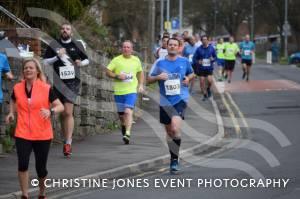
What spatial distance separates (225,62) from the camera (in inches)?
1202

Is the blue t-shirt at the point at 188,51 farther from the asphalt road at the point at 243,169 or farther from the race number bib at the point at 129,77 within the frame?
the race number bib at the point at 129,77

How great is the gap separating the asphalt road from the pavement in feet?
1.01

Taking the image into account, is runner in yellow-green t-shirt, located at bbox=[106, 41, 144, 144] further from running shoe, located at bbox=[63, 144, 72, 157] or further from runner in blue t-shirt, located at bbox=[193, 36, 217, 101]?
runner in blue t-shirt, located at bbox=[193, 36, 217, 101]

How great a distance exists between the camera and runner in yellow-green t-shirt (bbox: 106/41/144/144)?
562 inches

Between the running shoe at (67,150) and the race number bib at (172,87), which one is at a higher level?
the race number bib at (172,87)

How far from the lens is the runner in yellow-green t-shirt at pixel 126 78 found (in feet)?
46.9

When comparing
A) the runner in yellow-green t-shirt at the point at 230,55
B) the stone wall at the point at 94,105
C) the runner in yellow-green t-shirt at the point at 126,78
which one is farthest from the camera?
the runner in yellow-green t-shirt at the point at 230,55

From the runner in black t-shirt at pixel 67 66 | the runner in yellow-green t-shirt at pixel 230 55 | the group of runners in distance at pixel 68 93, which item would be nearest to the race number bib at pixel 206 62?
the runner in yellow-green t-shirt at pixel 230 55

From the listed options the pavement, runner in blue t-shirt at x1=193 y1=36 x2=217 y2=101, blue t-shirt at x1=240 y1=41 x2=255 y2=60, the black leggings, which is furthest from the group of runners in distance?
blue t-shirt at x1=240 y1=41 x2=255 y2=60

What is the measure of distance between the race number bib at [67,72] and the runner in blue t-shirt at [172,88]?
1593mm

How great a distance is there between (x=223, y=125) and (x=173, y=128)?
636cm

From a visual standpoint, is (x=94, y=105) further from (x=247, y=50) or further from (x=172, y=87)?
(x=247, y=50)

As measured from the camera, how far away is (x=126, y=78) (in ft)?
47.0

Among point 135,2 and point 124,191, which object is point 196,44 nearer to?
point 124,191
